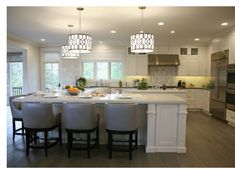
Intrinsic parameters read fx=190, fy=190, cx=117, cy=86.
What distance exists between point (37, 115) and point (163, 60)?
557cm

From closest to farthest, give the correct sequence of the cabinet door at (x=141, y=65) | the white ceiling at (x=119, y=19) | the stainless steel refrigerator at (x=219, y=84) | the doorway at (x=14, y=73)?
the white ceiling at (x=119, y=19), the stainless steel refrigerator at (x=219, y=84), the cabinet door at (x=141, y=65), the doorway at (x=14, y=73)

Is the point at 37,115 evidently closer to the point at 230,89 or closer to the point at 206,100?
the point at 230,89

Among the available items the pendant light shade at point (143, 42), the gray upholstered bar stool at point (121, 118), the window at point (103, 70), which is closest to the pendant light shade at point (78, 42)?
the pendant light shade at point (143, 42)

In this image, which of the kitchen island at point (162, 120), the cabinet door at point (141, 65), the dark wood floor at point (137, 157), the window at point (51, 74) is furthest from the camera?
the window at point (51, 74)

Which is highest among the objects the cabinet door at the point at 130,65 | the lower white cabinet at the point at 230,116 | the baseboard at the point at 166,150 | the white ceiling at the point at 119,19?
the white ceiling at the point at 119,19

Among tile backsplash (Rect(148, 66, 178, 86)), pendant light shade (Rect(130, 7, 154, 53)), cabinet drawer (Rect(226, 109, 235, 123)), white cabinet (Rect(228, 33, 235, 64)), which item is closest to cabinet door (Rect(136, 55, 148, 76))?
tile backsplash (Rect(148, 66, 178, 86))

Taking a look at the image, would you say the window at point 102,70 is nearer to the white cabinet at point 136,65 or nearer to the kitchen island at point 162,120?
the white cabinet at point 136,65

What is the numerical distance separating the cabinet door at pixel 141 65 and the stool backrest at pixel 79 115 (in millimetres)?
4829

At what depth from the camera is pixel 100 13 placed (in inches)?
156

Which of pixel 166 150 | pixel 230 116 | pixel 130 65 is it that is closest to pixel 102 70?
pixel 130 65

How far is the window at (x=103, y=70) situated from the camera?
7.94 meters

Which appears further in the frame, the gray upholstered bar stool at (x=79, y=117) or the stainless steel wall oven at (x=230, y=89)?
the stainless steel wall oven at (x=230, y=89)

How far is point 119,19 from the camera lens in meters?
4.37

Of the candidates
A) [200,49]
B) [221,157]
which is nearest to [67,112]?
[221,157]
